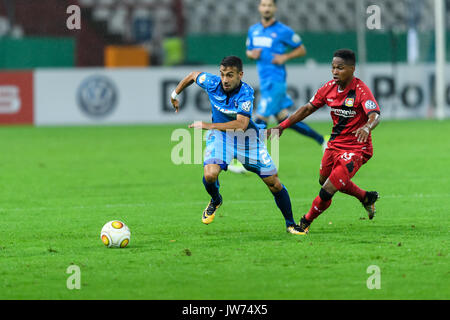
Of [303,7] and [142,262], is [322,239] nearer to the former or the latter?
[142,262]

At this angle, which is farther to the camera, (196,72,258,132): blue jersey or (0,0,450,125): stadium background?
(0,0,450,125): stadium background

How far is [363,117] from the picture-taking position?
8383mm

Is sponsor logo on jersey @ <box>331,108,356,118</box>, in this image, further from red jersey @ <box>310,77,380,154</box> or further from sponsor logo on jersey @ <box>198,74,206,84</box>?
sponsor logo on jersey @ <box>198,74,206,84</box>

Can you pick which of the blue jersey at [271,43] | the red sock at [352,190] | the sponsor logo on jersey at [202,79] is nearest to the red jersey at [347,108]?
the red sock at [352,190]

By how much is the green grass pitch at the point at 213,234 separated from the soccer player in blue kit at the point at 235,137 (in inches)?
16.4

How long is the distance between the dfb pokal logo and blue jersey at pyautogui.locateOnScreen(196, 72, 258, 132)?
A: 1566 cm

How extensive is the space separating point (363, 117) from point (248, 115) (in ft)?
3.48

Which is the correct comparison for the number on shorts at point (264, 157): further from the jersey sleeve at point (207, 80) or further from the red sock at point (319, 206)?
the jersey sleeve at point (207, 80)

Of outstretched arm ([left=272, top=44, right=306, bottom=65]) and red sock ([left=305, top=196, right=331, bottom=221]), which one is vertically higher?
outstretched arm ([left=272, top=44, right=306, bottom=65])

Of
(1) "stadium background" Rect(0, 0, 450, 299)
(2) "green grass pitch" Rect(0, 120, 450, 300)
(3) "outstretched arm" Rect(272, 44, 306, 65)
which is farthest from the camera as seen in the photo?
(3) "outstretched arm" Rect(272, 44, 306, 65)

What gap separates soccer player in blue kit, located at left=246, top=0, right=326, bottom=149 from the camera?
14.4 m

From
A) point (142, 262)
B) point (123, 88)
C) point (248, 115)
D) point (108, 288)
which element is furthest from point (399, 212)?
point (123, 88)

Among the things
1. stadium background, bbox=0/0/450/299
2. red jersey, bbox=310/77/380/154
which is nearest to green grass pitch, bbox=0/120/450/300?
stadium background, bbox=0/0/450/299

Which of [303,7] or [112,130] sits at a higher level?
[303,7]
